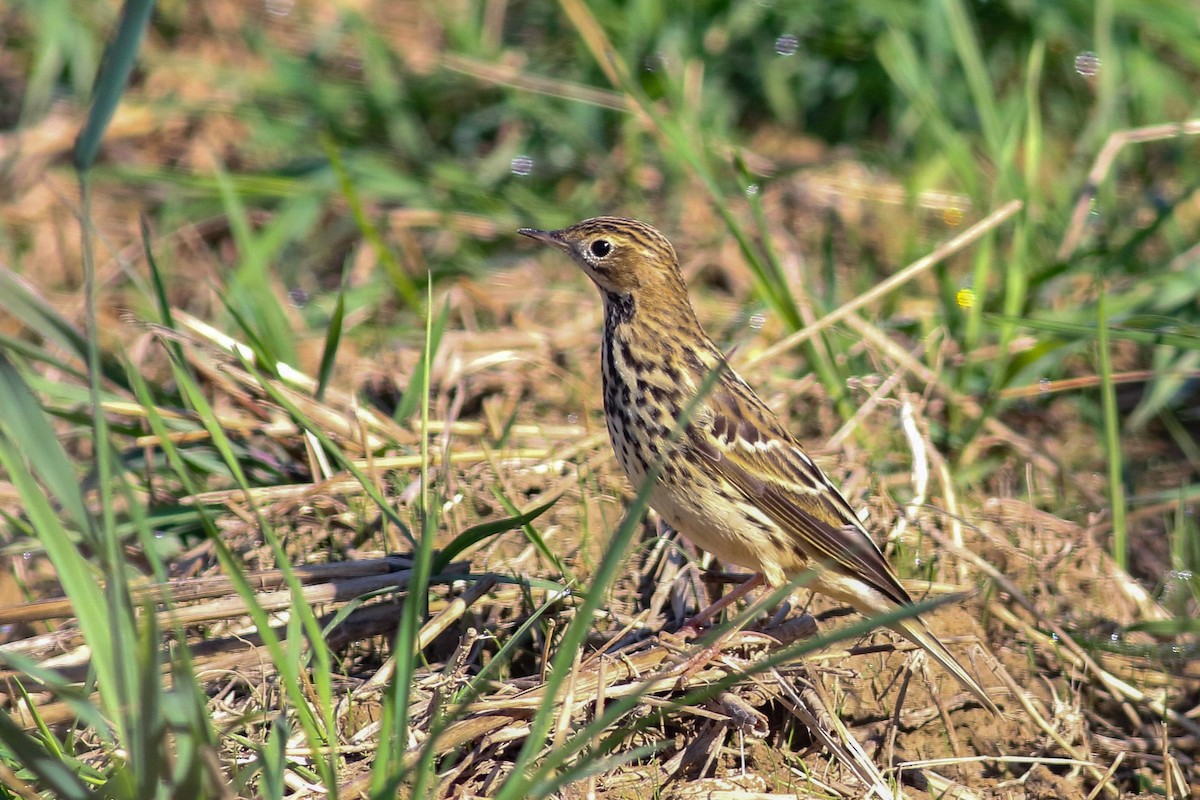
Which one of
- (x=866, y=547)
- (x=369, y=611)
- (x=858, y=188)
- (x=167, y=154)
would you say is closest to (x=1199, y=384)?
(x=858, y=188)

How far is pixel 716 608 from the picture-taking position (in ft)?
13.0

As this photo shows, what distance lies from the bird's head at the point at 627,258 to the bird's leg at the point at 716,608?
0.98 metres

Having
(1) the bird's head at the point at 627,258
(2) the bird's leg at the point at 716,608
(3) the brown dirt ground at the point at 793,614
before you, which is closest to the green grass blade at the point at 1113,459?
(3) the brown dirt ground at the point at 793,614

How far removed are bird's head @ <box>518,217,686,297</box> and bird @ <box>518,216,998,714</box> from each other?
0.45ft

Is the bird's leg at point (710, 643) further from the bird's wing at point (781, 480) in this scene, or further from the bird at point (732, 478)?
the bird's wing at point (781, 480)

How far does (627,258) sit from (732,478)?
0.86 m

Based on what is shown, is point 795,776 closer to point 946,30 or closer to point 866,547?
point 866,547

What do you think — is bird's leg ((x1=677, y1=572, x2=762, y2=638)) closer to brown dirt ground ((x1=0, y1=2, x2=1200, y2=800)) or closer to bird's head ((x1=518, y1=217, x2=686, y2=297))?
brown dirt ground ((x1=0, y1=2, x2=1200, y2=800))

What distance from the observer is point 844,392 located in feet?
16.4

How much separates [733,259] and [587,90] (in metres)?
1.09

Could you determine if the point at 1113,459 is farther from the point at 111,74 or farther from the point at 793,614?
the point at 111,74

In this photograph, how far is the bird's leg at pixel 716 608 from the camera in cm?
390

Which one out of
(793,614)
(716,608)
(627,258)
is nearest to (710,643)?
(716,608)

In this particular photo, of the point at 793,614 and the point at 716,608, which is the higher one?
the point at 716,608
